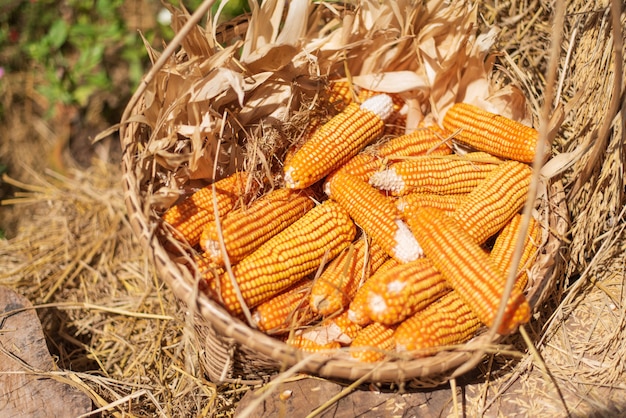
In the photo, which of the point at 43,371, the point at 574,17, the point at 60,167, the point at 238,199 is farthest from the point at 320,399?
the point at 60,167

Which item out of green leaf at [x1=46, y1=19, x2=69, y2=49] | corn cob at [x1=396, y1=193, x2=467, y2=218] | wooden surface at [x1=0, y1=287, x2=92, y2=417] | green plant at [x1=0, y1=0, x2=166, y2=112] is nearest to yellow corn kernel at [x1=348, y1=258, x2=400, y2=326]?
corn cob at [x1=396, y1=193, x2=467, y2=218]

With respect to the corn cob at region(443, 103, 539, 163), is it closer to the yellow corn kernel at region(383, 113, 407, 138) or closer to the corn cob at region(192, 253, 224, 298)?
the yellow corn kernel at region(383, 113, 407, 138)

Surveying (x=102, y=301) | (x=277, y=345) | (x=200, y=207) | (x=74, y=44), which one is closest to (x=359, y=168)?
(x=200, y=207)

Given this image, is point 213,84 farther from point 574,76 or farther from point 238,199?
point 574,76

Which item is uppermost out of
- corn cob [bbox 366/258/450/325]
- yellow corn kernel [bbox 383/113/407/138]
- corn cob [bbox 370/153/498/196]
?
yellow corn kernel [bbox 383/113/407/138]

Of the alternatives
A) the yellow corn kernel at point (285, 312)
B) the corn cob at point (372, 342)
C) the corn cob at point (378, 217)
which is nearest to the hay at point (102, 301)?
the yellow corn kernel at point (285, 312)

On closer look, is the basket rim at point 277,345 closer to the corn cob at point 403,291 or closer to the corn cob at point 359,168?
the corn cob at point 403,291

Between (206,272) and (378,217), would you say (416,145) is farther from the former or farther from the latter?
(206,272)
